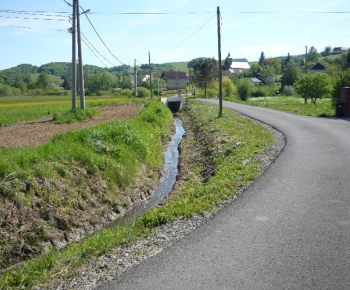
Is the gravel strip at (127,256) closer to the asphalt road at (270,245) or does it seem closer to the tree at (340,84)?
the asphalt road at (270,245)

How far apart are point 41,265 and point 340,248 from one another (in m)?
4.82

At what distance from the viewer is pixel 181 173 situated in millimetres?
15977

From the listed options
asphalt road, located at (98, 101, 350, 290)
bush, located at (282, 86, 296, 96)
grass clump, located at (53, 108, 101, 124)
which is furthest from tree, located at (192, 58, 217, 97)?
asphalt road, located at (98, 101, 350, 290)

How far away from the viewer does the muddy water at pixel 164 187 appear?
11323 mm

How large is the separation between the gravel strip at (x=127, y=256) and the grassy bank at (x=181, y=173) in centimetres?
20

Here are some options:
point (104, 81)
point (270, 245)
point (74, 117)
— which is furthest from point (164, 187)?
point (104, 81)

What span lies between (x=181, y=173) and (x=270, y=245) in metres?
9.87

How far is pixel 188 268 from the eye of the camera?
220 inches

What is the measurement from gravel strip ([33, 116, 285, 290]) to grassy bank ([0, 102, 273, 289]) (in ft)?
0.67

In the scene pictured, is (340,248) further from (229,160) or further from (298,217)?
(229,160)

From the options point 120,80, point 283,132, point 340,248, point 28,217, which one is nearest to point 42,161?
point 28,217

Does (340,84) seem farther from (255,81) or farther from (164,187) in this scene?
(255,81)

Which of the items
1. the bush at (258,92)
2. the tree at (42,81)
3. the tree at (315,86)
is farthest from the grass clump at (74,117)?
the tree at (42,81)

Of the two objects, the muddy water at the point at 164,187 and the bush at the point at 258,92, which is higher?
the bush at the point at 258,92
